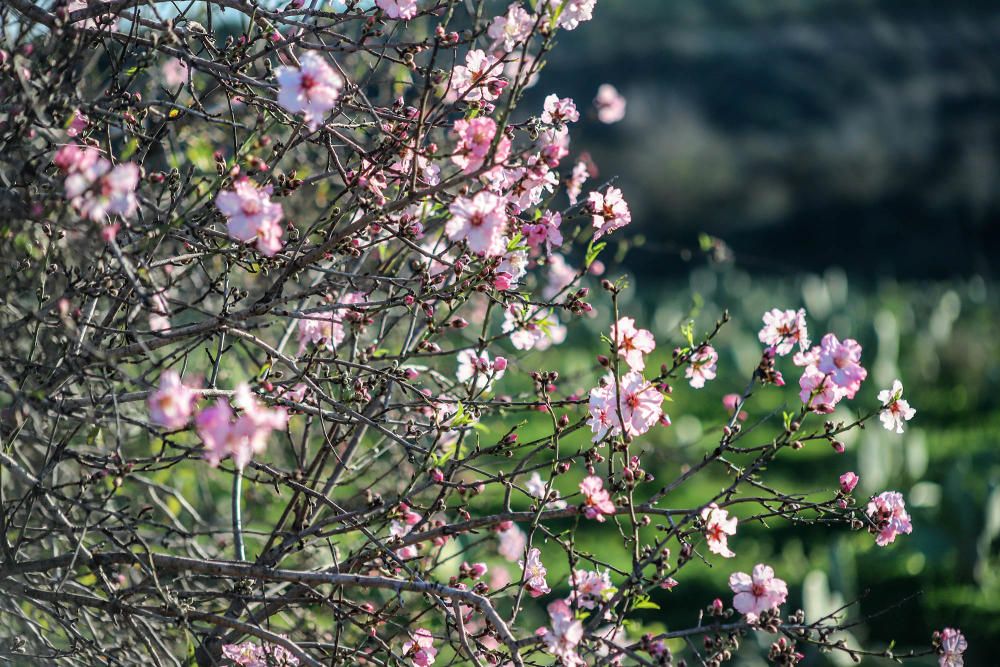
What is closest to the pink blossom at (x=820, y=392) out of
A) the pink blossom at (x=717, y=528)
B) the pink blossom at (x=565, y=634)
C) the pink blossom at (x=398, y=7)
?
the pink blossom at (x=717, y=528)

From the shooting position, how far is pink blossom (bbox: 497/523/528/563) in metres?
3.36

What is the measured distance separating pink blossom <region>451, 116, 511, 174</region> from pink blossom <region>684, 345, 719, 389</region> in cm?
68

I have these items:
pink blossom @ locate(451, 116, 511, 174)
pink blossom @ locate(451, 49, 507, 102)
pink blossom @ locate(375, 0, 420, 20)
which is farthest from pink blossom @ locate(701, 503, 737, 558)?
pink blossom @ locate(375, 0, 420, 20)

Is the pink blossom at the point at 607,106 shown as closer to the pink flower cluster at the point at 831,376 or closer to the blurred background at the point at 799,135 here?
the pink flower cluster at the point at 831,376

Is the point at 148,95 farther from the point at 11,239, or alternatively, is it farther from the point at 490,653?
the point at 490,653

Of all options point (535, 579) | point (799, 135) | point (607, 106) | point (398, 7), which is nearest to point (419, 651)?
point (535, 579)

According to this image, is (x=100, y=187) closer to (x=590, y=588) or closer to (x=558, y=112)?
(x=558, y=112)

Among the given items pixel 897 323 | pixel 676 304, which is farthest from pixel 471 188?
pixel 676 304

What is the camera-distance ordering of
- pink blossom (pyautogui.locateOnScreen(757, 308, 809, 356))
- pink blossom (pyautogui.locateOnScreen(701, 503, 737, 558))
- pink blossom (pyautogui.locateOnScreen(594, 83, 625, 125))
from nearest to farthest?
pink blossom (pyautogui.locateOnScreen(701, 503, 737, 558)) → pink blossom (pyautogui.locateOnScreen(757, 308, 809, 356)) → pink blossom (pyautogui.locateOnScreen(594, 83, 625, 125))

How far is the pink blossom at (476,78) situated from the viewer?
232cm

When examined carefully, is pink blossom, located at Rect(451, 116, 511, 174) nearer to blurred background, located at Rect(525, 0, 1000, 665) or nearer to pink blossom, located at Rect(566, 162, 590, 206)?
pink blossom, located at Rect(566, 162, 590, 206)

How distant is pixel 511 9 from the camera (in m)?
2.52

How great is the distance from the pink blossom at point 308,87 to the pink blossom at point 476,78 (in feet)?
1.58

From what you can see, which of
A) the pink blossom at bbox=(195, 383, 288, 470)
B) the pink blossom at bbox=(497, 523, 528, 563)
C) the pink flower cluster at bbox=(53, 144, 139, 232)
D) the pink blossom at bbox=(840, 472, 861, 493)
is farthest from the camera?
the pink blossom at bbox=(497, 523, 528, 563)
